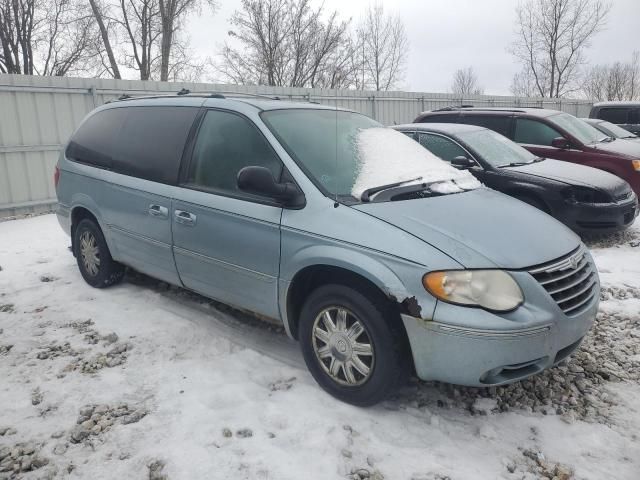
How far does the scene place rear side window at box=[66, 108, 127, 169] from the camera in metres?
4.63

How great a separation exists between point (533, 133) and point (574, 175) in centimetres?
195

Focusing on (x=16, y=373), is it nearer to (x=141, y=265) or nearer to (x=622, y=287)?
(x=141, y=265)

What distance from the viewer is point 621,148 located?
8242 mm

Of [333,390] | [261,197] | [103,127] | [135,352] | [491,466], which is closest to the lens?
[491,466]

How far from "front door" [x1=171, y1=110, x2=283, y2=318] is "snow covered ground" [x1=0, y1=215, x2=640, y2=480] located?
0.48 metres

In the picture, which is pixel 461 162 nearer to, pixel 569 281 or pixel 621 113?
pixel 569 281

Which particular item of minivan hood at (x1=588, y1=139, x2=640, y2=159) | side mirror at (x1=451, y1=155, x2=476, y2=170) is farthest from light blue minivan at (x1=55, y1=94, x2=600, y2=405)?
minivan hood at (x1=588, y1=139, x2=640, y2=159)

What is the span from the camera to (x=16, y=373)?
134 inches

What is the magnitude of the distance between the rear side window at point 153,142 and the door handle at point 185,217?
0.29 m

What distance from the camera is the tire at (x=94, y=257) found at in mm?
4766

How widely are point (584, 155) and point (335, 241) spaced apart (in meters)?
6.43

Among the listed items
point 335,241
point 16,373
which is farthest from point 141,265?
point 335,241

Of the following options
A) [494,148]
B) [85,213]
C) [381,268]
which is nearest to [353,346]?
[381,268]

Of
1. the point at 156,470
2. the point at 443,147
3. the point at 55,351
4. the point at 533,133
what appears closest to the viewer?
the point at 156,470
